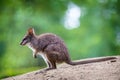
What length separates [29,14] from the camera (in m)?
23.9

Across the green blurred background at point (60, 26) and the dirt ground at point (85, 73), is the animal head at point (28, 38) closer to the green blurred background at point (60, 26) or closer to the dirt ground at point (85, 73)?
the dirt ground at point (85, 73)

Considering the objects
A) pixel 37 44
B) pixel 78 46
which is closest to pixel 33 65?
pixel 78 46

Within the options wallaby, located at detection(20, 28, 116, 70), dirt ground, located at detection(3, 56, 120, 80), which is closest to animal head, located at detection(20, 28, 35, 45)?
wallaby, located at detection(20, 28, 116, 70)

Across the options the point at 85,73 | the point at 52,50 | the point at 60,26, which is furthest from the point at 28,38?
the point at 60,26

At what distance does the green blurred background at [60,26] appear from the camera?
72.8 feet

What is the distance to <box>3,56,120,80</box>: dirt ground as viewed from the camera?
1109cm

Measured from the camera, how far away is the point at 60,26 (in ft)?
79.2

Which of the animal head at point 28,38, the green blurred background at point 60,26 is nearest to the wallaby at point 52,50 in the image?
the animal head at point 28,38

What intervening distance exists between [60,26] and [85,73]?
506 inches

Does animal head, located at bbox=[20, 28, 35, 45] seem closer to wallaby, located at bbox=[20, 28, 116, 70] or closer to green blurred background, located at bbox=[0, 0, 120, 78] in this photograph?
wallaby, located at bbox=[20, 28, 116, 70]

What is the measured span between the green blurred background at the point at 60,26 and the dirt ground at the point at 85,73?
8.93 metres

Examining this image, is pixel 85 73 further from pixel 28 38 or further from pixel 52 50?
pixel 28 38

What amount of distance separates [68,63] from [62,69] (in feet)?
0.88

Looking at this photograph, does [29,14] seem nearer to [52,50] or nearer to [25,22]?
[25,22]
